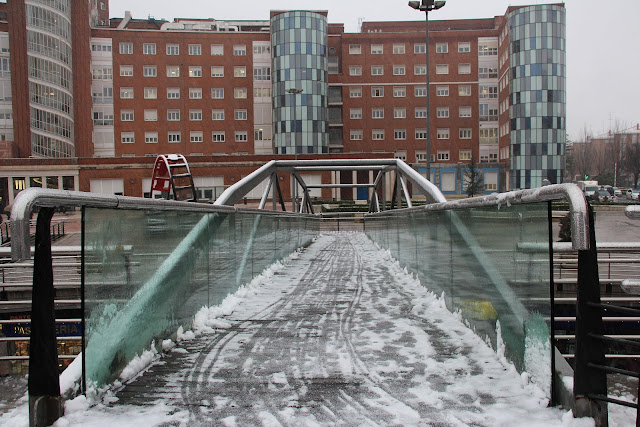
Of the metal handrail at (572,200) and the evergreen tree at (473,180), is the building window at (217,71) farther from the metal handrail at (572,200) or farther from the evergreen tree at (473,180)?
the metal handrail at (572,200)

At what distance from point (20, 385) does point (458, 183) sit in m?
62.6

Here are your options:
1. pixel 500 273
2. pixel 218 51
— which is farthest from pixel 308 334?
pixel 218 51

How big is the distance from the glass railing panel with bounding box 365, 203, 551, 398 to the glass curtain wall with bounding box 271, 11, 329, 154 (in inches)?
2254

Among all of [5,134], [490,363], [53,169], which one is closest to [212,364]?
[490,363]

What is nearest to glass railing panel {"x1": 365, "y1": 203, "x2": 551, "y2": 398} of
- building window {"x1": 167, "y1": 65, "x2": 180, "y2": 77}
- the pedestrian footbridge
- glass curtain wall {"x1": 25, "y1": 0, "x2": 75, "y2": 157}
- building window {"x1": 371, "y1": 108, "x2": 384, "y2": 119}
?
the pedestrian footbridge

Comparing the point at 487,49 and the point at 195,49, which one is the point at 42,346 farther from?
the point at 487,49

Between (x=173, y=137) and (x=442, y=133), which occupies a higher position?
(x=442, y=133)

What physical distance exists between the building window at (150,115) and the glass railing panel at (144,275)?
6286cm

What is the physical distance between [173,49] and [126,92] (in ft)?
23.6

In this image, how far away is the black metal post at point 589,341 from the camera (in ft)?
8.57

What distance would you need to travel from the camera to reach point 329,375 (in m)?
3.69

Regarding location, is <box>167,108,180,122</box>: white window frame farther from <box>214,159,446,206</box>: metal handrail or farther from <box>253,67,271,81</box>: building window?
<box>214,159,446,206</box>: metal handrail

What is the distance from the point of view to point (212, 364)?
3951 mm

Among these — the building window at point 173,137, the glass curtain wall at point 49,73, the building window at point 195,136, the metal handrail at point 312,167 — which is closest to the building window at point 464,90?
the building window at point 195,136
